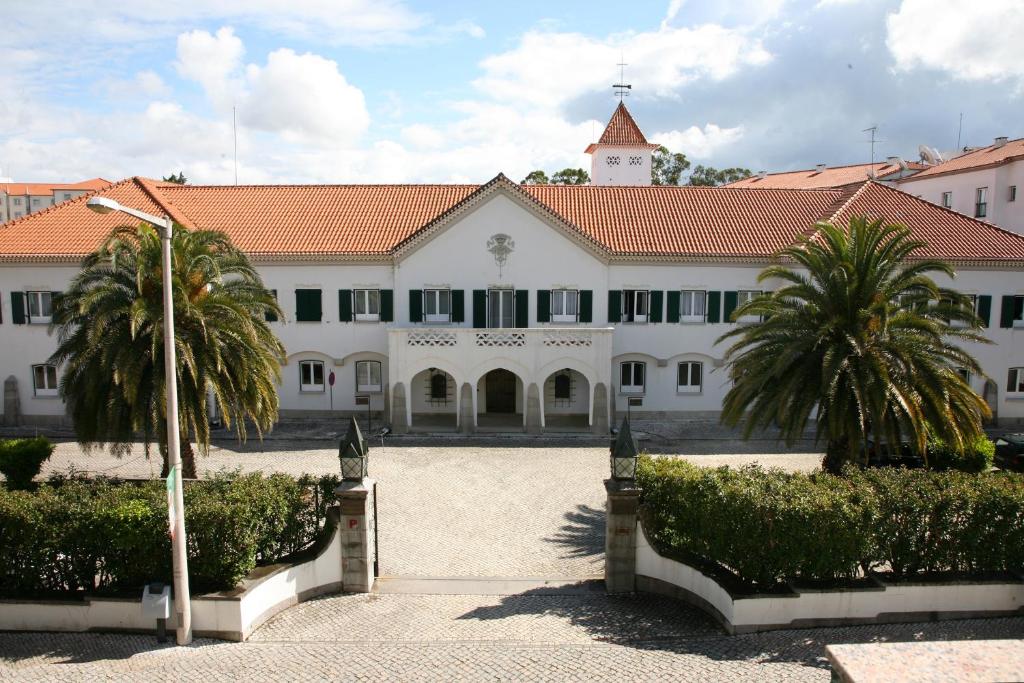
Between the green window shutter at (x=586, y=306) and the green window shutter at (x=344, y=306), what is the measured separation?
876 centimetres

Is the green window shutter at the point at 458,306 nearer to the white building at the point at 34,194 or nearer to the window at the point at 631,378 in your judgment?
the window at the point at 631,378

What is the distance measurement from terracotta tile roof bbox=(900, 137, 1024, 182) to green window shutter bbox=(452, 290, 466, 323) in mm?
32483

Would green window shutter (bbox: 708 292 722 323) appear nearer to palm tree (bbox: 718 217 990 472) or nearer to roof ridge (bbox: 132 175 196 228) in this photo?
palm tree (bbox: 718 217 990 472)

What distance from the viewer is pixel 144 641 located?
11.8 meters

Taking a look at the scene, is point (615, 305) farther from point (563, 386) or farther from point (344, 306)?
point (344, 306)

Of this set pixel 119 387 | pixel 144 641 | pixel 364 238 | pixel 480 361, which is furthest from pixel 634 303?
pixel 144 641

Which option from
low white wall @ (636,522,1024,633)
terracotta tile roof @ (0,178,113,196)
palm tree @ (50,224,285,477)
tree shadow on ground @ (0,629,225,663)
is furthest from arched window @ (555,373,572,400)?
terracotta tile roof @ (0,178,113,196)

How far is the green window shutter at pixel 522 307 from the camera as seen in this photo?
28.8 metres

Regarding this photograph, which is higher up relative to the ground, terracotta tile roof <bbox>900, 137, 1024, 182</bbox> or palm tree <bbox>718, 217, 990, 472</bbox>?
terracotta tile roof <bbox>900, 137, 1024, 182</bbox>

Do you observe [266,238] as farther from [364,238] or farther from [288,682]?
[288,682]

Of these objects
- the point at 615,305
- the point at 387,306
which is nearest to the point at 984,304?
the point at 615,305

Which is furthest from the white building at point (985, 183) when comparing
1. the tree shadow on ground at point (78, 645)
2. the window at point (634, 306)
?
the tree shadow on ground at point (78, 645)

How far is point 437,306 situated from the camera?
95.6 ft

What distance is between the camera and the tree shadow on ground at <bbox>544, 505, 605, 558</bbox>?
55.0 feet
